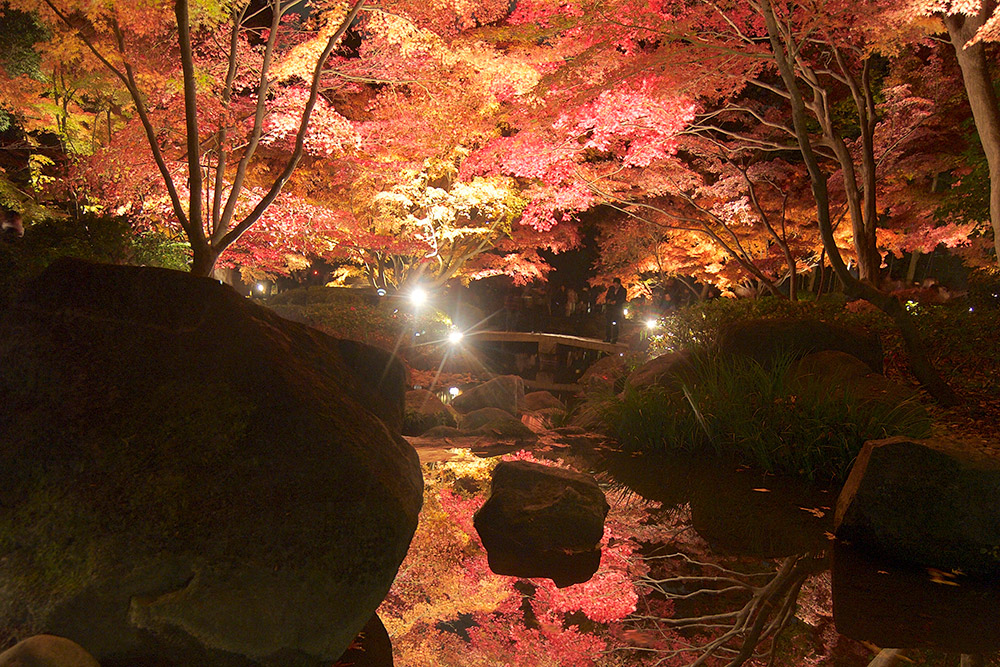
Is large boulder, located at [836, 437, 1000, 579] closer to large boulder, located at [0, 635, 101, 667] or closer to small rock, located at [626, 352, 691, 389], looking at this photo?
small rock, located at [626, 352, 691, 389]

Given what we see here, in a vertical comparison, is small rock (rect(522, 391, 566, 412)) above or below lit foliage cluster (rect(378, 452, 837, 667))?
above

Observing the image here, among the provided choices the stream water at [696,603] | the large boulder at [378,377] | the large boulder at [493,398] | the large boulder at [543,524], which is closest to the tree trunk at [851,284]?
the stream water at [696,603]

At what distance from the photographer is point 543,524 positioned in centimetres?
422

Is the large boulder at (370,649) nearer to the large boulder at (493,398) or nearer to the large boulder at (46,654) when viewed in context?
the large boulder at (46,654)

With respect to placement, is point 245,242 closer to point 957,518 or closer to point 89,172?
point 89,172

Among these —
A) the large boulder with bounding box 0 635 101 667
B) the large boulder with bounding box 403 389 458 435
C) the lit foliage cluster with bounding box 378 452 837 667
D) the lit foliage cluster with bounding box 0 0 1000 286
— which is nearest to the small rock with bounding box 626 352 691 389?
the lit foliage cluster with bounding box 0 0 1000 286

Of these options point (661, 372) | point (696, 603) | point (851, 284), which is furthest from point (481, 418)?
point (696, 603)

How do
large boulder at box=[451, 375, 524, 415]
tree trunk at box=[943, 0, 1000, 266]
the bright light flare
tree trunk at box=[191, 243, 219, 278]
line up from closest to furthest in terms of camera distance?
tree trunk at box=[191, 243, 219, 278]
tree trunk at box=[943, 0, 1000, 266]
large boulder at box=[451, 375, 524, 415]
the bright light flare

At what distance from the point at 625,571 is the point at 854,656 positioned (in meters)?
1.35

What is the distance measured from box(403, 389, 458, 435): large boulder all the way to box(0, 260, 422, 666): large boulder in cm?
474

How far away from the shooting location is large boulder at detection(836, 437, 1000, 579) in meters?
3.74

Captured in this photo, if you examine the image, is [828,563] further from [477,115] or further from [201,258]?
[477,115]

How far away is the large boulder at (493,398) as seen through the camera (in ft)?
32.7

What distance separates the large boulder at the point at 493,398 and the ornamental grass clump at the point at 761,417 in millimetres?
2496
